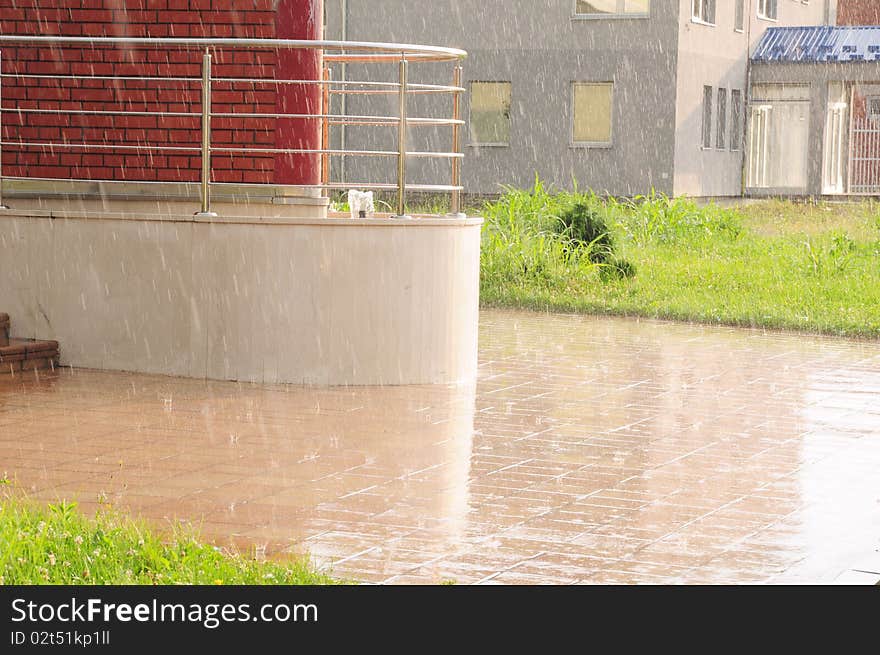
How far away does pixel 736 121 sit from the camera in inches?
1480

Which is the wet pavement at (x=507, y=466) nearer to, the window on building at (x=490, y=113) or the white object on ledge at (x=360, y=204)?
the white object on ledge at (x=360, y=204)

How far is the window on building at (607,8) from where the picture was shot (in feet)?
109

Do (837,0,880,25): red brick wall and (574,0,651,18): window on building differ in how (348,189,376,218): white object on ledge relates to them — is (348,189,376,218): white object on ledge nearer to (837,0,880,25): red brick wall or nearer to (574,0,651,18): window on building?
(574,0,651,18): window on building

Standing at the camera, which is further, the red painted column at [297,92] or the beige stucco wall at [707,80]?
the beige stucco wall at [707,80]

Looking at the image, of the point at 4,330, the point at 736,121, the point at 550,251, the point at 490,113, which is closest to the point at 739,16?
the point at 736,121

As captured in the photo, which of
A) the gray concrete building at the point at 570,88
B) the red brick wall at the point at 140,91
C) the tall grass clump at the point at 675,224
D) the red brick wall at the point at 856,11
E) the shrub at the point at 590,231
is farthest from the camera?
the red brick wall at the point at 856,11

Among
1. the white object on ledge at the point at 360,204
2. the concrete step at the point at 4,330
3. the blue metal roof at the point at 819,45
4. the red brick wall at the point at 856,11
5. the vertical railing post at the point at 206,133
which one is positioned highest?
the red brick wall at the point at 856,11

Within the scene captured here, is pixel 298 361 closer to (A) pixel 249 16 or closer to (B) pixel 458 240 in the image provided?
(B) pixel 458 240

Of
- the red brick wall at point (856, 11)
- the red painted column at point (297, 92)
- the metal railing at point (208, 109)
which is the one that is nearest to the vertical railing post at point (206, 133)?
the metal railing at point (208, 109)

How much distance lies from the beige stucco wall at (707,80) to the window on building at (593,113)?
160cm

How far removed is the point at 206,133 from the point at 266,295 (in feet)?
4.06

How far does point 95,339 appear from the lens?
37.2 feet

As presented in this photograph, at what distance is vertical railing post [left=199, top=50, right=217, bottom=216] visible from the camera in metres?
10.9

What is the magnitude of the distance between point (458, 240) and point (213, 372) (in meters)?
2.01
